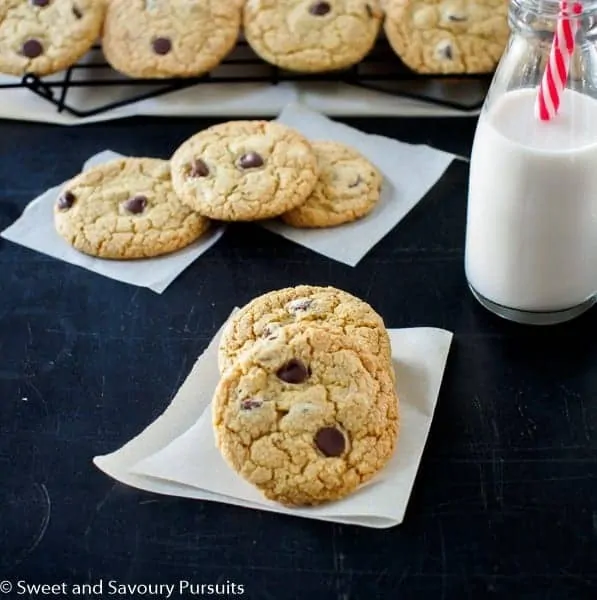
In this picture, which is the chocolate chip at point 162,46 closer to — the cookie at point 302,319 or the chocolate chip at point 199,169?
Result: the chocolate chip at point 199,169

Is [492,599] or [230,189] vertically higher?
[230,189]

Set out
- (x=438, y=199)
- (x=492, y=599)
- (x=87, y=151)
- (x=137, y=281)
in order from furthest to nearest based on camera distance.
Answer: (x=87, y=151) → (x=438, y=199) → (x=137, y=281) → (x=492, y=599)

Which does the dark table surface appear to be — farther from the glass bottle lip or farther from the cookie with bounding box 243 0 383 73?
the glass bottle lip


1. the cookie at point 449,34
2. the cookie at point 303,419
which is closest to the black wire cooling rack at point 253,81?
the cookie at point 449,34

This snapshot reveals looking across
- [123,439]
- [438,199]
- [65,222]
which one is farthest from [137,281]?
[438,199]

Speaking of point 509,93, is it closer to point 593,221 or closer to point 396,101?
point 593,221

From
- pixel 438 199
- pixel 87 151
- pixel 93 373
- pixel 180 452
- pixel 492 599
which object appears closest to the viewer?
pixel 492 599

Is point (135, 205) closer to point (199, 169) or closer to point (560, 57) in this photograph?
point (199, 169)
